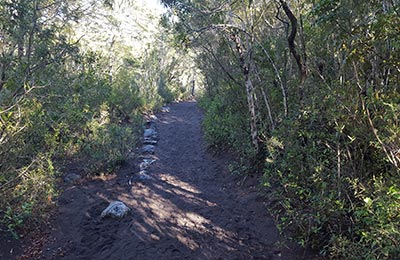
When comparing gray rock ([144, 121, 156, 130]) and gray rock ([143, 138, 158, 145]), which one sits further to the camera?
gray rock ([144, 121, 156, 130])

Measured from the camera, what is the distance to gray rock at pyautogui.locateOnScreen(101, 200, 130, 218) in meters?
5.30

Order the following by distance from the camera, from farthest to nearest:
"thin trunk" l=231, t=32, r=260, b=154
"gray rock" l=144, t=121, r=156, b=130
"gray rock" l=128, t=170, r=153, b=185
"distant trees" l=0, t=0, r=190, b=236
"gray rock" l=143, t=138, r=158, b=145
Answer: "gray rock" l=144, t=121, r=156, b=130 → "gray rock" l=143, t=138, r=158, b=145 → "gray rock" l=128, t=170, r=153, b=185 → "thin trunk" l=231, t=32, r=260, b=154 → "distant trees" l=0, t=0, r=190, b=236

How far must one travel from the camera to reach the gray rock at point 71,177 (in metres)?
6.94

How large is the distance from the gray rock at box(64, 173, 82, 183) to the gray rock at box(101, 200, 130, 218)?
1906 millimetres

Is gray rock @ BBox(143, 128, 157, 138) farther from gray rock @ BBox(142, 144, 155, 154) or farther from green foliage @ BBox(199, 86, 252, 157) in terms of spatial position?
green foliage @ BBox(199, 86, 252, 157)

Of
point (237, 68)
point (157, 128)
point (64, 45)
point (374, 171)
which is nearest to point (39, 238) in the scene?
point (64, 45)

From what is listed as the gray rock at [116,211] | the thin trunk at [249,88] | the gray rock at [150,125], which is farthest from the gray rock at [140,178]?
the gray rock at [150,125]

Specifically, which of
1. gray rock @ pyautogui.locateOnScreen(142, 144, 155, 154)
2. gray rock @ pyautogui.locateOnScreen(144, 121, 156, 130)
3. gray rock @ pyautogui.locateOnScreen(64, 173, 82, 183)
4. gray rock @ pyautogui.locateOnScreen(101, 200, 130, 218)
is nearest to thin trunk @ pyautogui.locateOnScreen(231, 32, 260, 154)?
gray rock @ pyautogui.locateOnScreen(101, 200, 130, 218)

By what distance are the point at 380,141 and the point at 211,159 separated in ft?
21.0

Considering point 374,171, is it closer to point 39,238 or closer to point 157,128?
point 39,238

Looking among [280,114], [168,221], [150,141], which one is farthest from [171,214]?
[150,141]

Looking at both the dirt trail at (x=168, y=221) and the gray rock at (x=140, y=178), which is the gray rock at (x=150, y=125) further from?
the gray rock at (x=140, y=178)

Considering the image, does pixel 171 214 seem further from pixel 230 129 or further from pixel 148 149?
pixel 148 149

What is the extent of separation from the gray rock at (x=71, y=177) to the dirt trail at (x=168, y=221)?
0.88 ft
